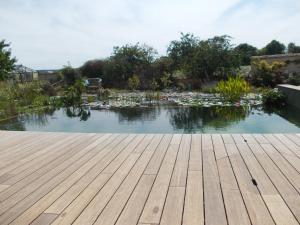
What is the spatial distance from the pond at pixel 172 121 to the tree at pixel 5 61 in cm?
859

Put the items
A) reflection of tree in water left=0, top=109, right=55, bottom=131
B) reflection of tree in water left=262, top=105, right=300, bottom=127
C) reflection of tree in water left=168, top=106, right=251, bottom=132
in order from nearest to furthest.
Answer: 1. reflection of tree in water left=168, top=106, right=251, bottom=132
2. reflection of tree in water left=262, top=105, right=300, bottom=127
3. reflection of tree in water left=0, top=109, right=55, bottom=131

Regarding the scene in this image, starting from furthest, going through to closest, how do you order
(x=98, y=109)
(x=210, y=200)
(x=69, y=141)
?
1. (x=98, y=109)
2. (x=69, y=141)
3. (x=210, y=200)

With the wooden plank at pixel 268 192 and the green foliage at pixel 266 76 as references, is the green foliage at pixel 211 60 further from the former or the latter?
the wooden plank at pixel 268 192

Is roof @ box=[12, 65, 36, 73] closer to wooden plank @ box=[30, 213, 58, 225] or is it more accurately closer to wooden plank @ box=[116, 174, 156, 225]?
wooden plank @ box=[116, 174, 156, 225]

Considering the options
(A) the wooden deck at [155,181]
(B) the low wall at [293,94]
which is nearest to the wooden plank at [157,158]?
(A) the wooden deck at [155,181]

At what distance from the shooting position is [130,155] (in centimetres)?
284

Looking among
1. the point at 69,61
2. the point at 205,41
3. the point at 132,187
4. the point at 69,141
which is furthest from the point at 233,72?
the point at 132,187

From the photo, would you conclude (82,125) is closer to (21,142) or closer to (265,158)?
(21,142)

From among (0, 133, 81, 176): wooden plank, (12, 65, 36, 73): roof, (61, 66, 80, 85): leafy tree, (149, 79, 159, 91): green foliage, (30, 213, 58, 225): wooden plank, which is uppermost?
(12, 65, 36, 73): roof

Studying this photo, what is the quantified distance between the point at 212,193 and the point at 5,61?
54.4 ft

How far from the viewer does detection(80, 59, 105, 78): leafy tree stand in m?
18.4

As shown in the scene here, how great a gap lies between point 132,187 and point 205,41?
14.6 m

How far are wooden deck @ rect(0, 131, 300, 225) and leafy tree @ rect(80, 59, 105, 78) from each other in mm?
15327

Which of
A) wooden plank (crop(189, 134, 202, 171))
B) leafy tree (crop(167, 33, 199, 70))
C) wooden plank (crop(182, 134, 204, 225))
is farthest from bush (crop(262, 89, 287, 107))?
leafy tree (crop(167, 33, 199, 70))
